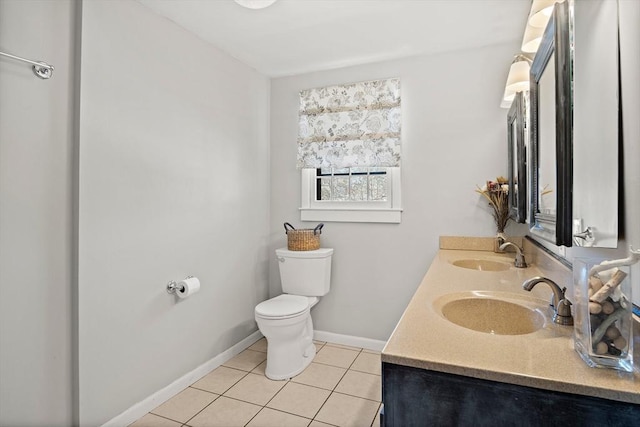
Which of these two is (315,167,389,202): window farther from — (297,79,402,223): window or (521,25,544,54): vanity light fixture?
(521,25,544,54): vanity light fixture

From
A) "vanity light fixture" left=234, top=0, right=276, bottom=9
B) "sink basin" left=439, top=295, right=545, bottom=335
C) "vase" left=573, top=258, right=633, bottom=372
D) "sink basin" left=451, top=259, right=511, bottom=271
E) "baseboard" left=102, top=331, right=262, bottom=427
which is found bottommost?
"baseboard" left=102, top=331, right=262, bottom=427

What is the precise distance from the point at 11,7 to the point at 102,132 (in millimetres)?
586

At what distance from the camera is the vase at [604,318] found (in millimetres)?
702


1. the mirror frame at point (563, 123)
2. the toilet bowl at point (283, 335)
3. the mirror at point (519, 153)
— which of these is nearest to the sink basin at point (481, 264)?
the mirror at point (519, 153)

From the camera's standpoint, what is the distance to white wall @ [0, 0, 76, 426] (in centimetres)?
143

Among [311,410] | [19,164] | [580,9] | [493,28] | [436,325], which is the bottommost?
[311,410]

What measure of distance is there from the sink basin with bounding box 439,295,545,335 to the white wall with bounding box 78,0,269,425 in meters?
1.66

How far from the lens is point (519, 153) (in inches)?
74.8

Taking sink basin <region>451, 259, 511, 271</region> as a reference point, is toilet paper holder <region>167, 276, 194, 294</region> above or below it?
below

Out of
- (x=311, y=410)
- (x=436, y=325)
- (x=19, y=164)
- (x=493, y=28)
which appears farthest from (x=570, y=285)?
(x=19, y=164)

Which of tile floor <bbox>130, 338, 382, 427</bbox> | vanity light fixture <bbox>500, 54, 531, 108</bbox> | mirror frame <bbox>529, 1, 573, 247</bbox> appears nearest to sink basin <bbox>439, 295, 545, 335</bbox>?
mirror frame <bbox>529, 1, 573, 247</bbox>

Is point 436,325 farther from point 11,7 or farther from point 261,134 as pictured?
point 261,134

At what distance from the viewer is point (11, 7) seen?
1444 mm

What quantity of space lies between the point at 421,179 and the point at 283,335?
5.17 ft
